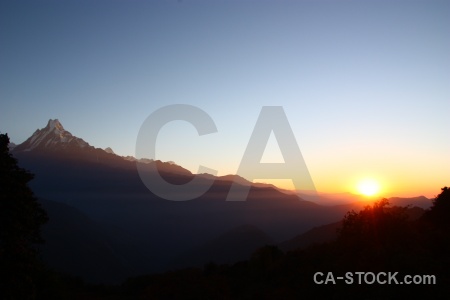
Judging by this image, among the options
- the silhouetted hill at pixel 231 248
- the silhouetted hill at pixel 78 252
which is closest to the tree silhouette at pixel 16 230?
the silhouetted hill at pixel 78 252

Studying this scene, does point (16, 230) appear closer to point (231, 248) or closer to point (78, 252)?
point (78, 252)

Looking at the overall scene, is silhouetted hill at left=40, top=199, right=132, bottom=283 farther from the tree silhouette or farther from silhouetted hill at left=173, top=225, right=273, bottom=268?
the tree silhouette

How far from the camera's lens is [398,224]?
23.2 meters

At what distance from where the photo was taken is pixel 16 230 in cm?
1706

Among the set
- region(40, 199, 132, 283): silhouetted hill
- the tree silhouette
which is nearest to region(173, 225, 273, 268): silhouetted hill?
region(40, 199, 132, 283): silhouetted hill

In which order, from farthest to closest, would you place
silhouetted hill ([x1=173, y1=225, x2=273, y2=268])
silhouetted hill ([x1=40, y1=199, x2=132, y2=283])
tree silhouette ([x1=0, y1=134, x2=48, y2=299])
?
1. silhouetted hill ([x1=173, y1=225, x2=273, y2=268])
2. silhouetted hill ([x1=40, y1=199, x2=132, y2=283])
3. tree silhouette ([x1=0, y1=134, x2=48, y2=299])

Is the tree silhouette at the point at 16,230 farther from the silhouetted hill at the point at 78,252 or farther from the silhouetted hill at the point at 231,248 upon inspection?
the silhouetted hill at the point at 231,248

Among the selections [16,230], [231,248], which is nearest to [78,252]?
[231,248]

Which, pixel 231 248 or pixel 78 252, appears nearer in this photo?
pixel 78 252

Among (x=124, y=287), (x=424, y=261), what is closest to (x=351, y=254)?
(x=424, y=261)

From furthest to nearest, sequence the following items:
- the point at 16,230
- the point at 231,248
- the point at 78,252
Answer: the point at 231,248, the point at 78,252, the point at 16,230

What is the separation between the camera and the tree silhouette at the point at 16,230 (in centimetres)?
1583

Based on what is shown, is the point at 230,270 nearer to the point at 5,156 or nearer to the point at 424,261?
the point at 424,261

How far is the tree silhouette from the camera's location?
623 inches
